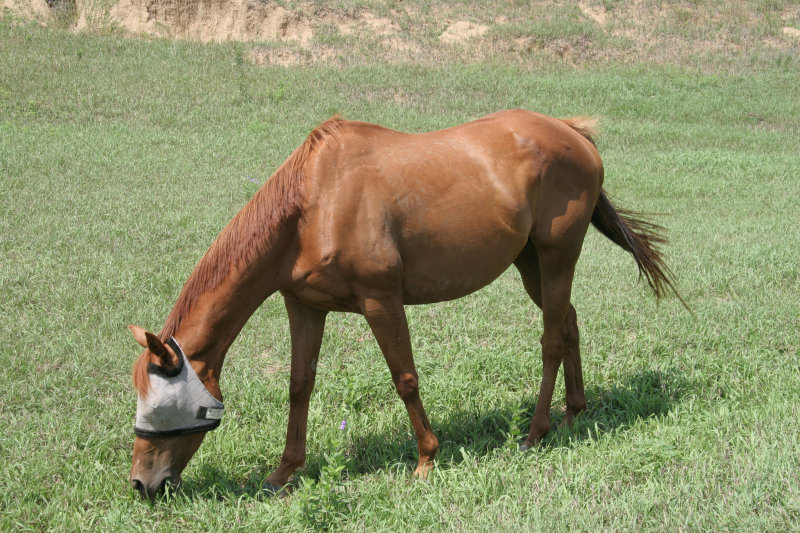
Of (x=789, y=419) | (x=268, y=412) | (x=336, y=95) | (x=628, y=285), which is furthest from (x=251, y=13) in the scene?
(x=789, y=419)

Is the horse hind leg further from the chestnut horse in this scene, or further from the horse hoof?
the horse hoof

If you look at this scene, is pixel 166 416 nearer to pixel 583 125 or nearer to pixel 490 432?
pixel 490 432

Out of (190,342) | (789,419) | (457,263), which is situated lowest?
(789,419)

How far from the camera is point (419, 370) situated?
17.4ft

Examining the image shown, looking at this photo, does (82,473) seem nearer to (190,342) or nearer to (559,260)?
(190,342)

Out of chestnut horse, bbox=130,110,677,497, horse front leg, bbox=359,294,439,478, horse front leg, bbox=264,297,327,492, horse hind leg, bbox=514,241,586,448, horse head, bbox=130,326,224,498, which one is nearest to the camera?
horse head, bbox=130,326,224,498

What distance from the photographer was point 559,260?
14.7 feet

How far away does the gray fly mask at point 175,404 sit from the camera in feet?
11.4

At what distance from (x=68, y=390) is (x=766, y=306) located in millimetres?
5567

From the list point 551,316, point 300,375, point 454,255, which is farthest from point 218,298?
point 551,316

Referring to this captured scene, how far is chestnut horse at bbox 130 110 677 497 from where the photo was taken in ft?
12.0

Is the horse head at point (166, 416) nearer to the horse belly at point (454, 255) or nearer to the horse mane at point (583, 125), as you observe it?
the horse belly at point (454, 255)

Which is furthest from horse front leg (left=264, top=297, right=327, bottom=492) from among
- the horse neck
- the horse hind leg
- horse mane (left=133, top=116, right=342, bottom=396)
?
the horse hind leg

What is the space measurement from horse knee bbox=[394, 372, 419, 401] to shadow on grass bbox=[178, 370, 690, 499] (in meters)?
0.41
